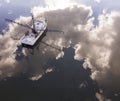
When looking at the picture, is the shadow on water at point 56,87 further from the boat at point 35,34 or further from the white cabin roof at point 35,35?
the white cabin roof at point 35,35

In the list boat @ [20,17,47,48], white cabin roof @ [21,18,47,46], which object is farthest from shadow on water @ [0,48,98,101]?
white cabin roof @ [21,18,47,46]

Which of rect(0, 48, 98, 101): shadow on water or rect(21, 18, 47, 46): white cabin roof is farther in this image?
rect(21, 18, 47, 46): white cabin roof

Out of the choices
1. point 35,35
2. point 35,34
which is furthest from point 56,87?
point 35,34

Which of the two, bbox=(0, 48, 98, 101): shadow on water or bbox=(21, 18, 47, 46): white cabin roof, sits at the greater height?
bbox=(21, 18, 47, 46): white cabin roof

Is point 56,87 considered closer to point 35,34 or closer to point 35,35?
A: point 35,35

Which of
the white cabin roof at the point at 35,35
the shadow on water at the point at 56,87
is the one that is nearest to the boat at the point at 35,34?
the white cabin roof at the point at 35,35

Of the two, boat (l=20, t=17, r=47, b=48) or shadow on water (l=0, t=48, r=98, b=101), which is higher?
boat (l=20, t=17, r=47, b=48)

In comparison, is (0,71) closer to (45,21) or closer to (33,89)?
(33,89)

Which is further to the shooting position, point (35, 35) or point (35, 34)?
point (35, 34)

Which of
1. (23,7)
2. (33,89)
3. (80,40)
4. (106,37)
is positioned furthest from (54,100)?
(23,7)

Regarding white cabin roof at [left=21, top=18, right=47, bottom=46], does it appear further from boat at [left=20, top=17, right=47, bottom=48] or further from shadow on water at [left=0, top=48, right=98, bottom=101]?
shadow on water at [left=0, top=48, right=98, bottom=101]
